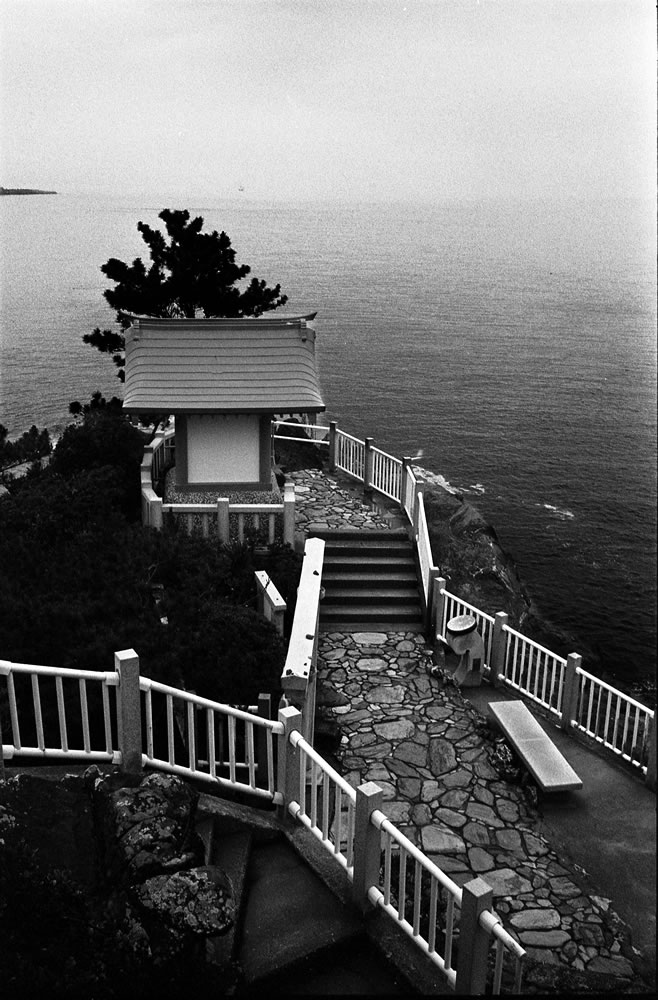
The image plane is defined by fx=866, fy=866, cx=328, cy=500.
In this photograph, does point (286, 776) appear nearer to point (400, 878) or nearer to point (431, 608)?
point (400, 878)

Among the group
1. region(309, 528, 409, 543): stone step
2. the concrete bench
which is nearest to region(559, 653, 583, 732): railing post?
the concrete bench

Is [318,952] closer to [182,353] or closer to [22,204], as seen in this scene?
[182,353]

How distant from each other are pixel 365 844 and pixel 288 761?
118 cm

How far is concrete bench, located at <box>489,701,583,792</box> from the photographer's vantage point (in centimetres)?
1029

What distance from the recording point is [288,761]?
7.63m

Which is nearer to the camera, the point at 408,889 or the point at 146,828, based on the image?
the point at 146,828

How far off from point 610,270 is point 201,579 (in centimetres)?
10317

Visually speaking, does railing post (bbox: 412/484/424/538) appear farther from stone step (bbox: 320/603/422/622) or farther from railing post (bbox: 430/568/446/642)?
railing post (bbox: 430/568/446/642)

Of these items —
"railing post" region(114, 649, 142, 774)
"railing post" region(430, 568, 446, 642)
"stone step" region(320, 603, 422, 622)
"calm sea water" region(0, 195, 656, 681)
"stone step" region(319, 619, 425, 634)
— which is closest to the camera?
"railing post" region(114, 649, 142, 774)

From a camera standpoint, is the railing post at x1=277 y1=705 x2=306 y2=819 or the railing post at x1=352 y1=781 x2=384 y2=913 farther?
the railing post at x1=277 y1=705 x2=306 y2=819

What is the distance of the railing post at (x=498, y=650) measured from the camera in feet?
42.9

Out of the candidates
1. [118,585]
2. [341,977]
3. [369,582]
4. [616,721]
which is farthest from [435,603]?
[341,977]

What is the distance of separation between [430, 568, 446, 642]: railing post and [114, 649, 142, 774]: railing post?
301 inches

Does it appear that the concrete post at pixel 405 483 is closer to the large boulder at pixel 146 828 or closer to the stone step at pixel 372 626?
the stone step at pixel 372 626
